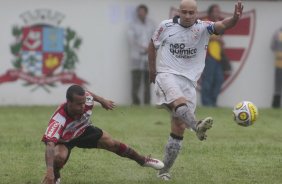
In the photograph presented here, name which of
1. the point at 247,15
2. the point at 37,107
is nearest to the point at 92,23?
the point at 37,107

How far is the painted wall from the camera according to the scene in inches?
749

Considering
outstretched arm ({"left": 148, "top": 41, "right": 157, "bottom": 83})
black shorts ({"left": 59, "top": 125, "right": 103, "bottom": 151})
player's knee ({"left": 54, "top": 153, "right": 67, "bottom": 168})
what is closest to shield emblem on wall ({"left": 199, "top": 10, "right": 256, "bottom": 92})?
outstretched arm ({"left": 148, "top": 41, "right": 157, "bottom": 83})

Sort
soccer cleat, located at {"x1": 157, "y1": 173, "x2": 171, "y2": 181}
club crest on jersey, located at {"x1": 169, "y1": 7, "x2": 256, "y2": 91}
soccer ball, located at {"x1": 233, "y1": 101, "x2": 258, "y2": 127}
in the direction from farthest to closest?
1. club crest on jersey, located at {"x1": 169, "y1": 7, "x2": 256, "y2": 91}
2. soccer cleat, located at {"x1": 157, "y1": 173, "x2": 171, "y2": 181}
3. soccer ball, located at {"x1": 233, "y1": 101, "x2": 258, "y2": 127}


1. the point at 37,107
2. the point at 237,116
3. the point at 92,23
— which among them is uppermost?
the point at 237,116

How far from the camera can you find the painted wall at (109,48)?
19.0m

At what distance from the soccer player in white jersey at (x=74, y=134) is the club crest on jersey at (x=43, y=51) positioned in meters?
9.61

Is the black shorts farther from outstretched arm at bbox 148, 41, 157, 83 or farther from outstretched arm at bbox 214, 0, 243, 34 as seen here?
outstretched arm at bbox 214, 0, 243, 34

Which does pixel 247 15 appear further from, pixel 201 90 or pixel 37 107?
pixel 37 107

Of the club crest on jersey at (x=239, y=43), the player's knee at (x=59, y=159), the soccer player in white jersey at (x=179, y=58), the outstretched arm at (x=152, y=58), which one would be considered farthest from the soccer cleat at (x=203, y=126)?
the club crest on jersey at (x=239, y=43)

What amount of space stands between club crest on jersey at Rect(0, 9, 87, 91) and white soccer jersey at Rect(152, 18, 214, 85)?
946 centimetres

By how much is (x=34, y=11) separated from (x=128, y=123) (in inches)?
183

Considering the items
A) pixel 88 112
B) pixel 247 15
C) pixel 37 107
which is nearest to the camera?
pixel 88 112

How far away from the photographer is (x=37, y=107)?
1842cm

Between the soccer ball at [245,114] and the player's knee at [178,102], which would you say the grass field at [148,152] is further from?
the player's knee at [178,102]
